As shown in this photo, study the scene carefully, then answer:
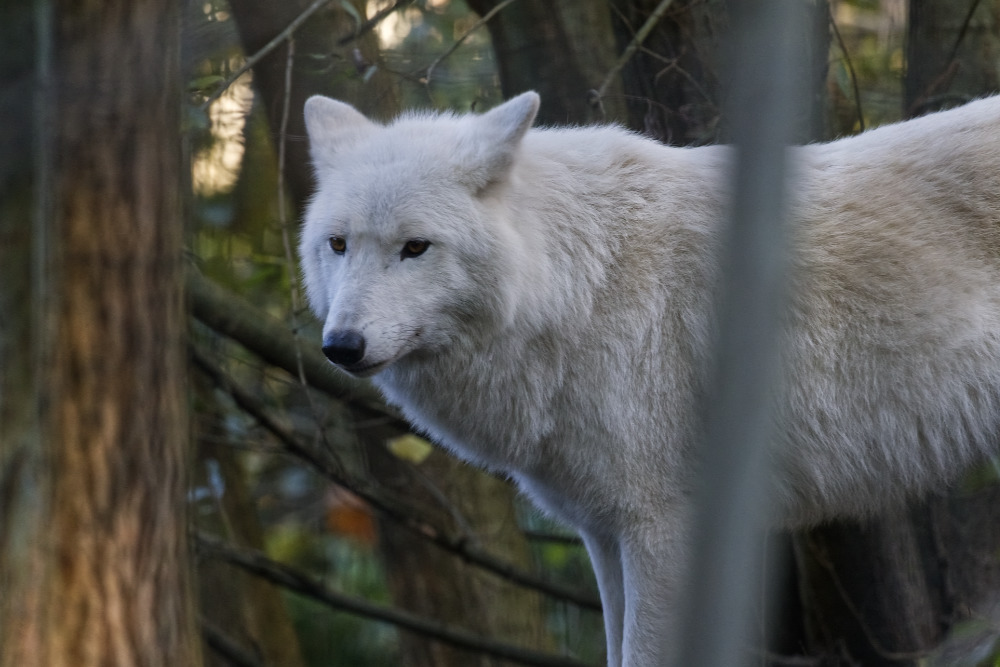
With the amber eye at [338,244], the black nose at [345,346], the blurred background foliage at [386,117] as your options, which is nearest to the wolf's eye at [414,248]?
the amber eye at [338,244]

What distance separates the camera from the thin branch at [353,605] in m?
5.00

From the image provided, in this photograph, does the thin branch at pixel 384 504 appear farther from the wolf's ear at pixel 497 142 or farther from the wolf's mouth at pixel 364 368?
the wolf's ear at pixel 497 142

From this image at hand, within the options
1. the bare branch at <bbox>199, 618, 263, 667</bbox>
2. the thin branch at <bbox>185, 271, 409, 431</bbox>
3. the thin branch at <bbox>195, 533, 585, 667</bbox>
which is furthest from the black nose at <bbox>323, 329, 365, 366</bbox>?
the bare branch at <bbox>199, 618, 263, 667</bbox>

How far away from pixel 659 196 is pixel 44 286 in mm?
1915

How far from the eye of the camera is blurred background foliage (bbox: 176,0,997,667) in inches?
173

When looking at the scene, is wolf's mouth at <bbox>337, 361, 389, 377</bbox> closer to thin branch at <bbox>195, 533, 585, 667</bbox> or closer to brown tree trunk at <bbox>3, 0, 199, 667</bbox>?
brown tree trunk at <bbox>3, 0, 199, 667</bbox>

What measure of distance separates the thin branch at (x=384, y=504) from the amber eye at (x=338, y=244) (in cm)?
178

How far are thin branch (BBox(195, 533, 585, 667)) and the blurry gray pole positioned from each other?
4202mm

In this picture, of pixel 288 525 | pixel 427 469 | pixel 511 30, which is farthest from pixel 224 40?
pixel 288 525

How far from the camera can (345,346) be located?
291cm

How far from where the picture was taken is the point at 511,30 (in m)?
4.68

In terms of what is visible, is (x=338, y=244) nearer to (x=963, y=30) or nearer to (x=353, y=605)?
(x=353, y=605)

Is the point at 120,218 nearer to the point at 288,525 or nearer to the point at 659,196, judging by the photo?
the point at 659,196

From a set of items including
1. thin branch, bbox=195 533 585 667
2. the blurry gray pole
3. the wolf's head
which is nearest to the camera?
the blurry gray pole
